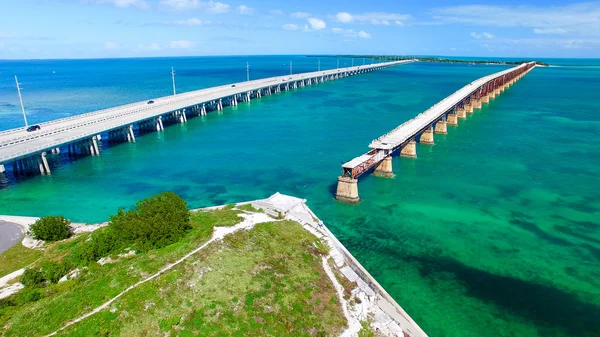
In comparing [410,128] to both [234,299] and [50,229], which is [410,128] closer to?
[234,299]

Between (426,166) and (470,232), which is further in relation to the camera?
(426,166)

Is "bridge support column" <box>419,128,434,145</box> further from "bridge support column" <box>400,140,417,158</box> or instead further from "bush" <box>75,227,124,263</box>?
"bush" <box>75,227,124,263</box>

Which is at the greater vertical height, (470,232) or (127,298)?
(127,298)

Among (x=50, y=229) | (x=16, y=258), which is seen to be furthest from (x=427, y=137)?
(x=16, y=258)

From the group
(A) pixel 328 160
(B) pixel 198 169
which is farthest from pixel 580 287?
(B) pixel 198 169

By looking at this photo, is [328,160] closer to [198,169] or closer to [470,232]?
[198,169]

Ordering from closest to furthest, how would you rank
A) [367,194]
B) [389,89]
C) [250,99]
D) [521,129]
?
[367,194] → [521,129] → [250,99] → [389,89]

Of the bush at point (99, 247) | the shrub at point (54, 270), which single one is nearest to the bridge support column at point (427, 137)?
the bush at point (99, 247)

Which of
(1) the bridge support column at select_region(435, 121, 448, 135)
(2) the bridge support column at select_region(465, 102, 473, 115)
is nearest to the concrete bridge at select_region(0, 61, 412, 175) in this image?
(1) the bridge support column at select_region(435, 121, 448, 135)
